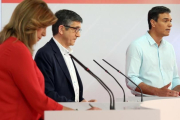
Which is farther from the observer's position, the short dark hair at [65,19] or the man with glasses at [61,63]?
the short dark hair at [65,19]

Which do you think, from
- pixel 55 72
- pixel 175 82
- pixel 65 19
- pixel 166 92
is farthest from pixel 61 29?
pixel 175 82

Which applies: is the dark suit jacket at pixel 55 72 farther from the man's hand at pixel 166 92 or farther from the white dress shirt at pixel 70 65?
the man's hand at pixel 166 92

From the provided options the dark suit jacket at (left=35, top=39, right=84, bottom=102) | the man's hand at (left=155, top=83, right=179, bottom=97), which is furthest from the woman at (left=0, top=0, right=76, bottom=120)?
the man's hand at (left=155, top=83, right=179, bottom=97)

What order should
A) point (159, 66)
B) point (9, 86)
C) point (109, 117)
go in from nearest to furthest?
point (109, 117) < point (9, 86) < point (159, 66)

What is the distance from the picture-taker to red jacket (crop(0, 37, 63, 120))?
7.27ft

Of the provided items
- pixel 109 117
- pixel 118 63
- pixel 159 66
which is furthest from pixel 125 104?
pixel 118 63

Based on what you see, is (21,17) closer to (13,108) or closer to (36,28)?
(36,28)

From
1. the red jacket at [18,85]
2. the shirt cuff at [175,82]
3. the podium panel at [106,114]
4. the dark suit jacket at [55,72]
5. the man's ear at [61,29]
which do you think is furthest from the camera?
the shirt cuff at [175,82]

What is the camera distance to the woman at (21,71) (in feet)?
7.29

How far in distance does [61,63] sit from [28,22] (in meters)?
1.01

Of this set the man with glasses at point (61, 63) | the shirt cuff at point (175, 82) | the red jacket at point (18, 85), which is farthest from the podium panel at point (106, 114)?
the shirt cuff at point (175, 82)

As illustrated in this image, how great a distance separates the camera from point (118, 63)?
5.23m

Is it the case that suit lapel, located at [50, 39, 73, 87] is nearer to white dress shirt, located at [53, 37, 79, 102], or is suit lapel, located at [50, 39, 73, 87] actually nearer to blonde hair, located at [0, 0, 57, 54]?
white dress shirt, located at [53, 37, 79, 102]

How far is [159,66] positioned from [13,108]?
2480mm
